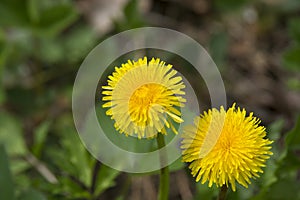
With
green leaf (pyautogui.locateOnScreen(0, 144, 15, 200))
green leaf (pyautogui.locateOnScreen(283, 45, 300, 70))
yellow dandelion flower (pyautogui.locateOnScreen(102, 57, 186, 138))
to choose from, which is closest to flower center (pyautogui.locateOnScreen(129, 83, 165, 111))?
yellow dandelion flower (pyautogui.locateOnScreen(102, 57, 186, 138))

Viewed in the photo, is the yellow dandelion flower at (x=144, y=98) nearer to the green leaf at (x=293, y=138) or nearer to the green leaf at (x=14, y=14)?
the green leaf at (x=293, y=138)

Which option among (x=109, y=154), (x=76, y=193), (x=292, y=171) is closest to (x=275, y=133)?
(x=292, y=171)

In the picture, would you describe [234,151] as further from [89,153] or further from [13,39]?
[13,39]

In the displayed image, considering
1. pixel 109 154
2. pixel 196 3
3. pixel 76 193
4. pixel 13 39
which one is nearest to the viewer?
pixel 76 193

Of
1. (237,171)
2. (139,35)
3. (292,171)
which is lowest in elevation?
(237,171)

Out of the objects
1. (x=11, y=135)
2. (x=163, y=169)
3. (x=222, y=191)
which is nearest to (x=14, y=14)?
(x=11, y=135)

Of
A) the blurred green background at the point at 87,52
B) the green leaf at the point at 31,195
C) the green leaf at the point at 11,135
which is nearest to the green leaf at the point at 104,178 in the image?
the blurred green background at the point at 87,52

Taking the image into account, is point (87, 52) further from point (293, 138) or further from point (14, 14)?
point (293, 138)

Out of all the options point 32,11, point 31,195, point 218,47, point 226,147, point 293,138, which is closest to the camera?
point 226,147
